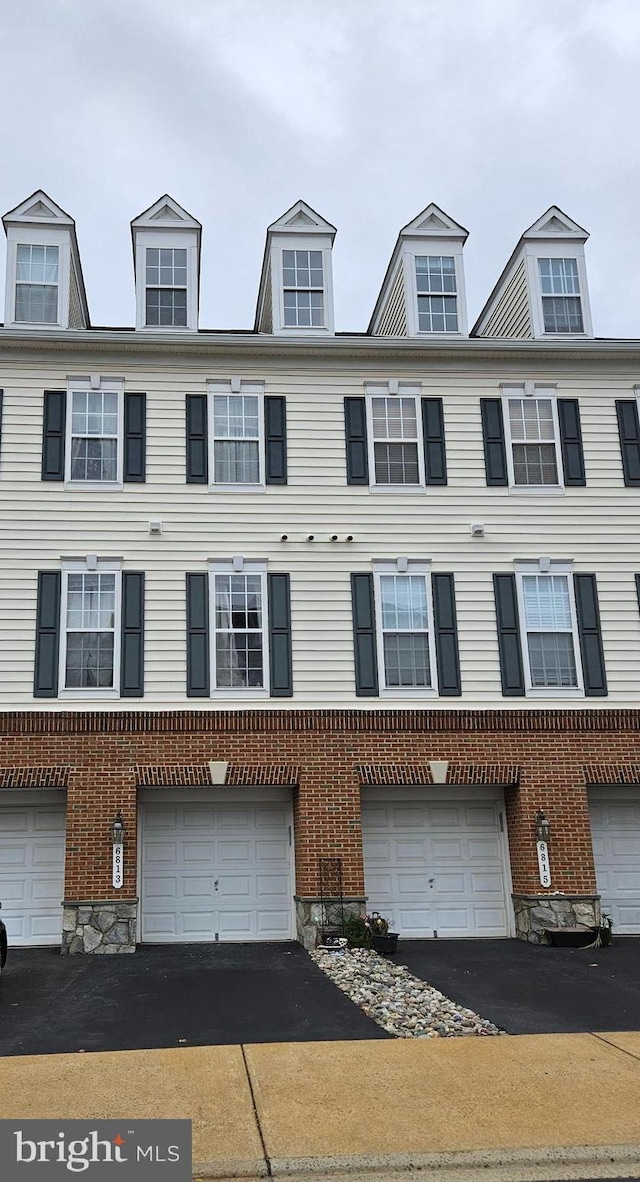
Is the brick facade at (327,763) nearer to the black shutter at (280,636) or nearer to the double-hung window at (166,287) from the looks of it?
the black shutter at (280,636)

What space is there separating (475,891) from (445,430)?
23.1 ft

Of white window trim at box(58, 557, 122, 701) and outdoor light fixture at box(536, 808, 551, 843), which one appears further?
outdoor light fixture at box(536, 808, 551, 843)

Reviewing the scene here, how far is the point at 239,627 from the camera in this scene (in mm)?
14633

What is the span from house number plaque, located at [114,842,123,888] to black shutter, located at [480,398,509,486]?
25.3 feet

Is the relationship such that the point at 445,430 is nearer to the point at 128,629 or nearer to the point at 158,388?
the point at 158,388

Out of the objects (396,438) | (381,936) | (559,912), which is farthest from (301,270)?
(559,912)

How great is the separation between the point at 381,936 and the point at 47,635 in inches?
244

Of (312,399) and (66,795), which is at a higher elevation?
(312,399)

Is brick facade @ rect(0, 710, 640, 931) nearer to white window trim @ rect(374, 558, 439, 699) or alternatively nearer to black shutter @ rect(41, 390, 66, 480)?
white window trim @ rect(374, 558, 439, 699)

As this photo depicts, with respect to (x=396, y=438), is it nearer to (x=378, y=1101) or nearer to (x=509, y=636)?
(x=509, y=636)

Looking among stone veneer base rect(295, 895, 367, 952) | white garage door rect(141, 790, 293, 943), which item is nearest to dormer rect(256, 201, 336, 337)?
white garage door rect(141, 790, 293, 943)

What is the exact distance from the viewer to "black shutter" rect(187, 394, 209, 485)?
1509cm

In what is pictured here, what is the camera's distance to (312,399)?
15.6 m

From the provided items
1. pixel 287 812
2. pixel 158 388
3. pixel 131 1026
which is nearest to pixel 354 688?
pixel 287 812
